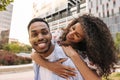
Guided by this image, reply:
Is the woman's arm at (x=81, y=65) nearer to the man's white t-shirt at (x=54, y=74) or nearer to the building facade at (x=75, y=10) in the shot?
the man's white t-shirt at (x=54, y=74)

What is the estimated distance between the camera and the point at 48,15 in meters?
79.9

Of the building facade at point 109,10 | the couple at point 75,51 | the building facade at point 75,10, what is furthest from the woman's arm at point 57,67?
the building facade at point 109,10

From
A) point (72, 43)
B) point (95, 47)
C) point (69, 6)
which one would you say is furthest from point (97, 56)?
point (69, 6)

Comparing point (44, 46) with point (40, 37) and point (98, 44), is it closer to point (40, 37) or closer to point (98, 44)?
point (40, 37)

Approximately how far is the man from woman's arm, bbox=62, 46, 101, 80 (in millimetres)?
26

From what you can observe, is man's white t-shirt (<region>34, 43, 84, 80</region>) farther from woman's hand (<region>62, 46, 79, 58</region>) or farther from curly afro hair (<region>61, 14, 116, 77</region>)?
curly afro hair (<region>61, 14, 116, 77</region>)

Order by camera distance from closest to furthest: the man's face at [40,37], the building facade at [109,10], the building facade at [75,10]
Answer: the man's face at [40,37] → the building facade at [109,10] → the building facade at [75,10]

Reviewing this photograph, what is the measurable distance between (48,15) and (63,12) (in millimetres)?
9125

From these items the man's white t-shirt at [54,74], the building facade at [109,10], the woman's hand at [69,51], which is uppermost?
the building facade at [109,10]

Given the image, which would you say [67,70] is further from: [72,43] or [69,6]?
[69,6]

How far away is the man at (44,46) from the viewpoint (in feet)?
6.19

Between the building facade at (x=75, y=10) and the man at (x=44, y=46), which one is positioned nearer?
the man at (x=44, y=46)

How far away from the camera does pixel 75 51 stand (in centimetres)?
200

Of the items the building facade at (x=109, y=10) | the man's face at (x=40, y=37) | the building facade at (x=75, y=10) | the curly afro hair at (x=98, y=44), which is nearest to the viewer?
the man's face at (x=40, y=37)
